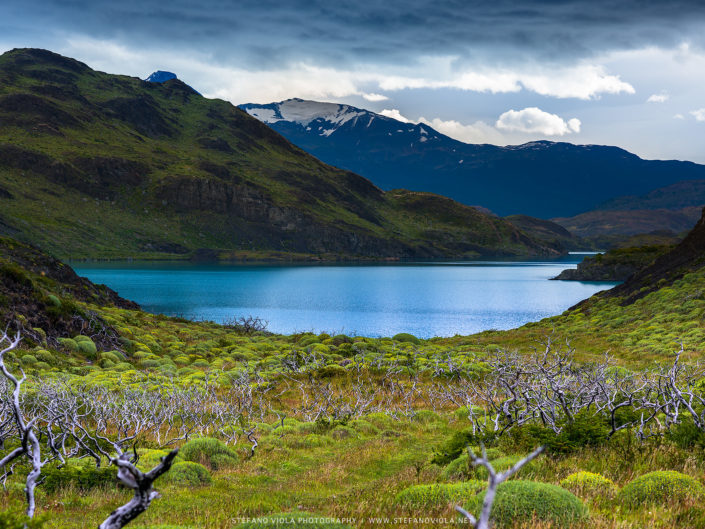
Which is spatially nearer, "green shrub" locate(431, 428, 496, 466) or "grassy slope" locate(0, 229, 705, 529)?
"grassy slope" locate(0, 229, 705, 529)

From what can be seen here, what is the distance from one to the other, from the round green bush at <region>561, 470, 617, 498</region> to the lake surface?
5452 centimetres

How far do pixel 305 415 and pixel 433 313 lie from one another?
62.2 m

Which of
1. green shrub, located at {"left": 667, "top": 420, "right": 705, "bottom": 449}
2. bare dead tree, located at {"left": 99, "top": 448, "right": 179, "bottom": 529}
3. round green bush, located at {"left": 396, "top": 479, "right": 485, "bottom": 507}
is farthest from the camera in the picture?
green shrub, located at {"left": 667, "top": 420, "right": 705, "bottom": 449}

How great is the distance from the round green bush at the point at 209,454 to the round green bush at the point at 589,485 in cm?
786

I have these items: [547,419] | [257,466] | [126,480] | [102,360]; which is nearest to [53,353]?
[102,360]

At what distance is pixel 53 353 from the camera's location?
28.2 m

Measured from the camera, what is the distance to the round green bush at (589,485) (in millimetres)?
7727

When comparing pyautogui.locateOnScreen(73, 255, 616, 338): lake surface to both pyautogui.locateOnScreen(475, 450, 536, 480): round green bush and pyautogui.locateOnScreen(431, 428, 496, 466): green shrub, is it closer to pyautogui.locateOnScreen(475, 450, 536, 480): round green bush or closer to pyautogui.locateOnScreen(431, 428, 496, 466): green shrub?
pyautogui.locateOnScreen(431, 428, 496, 466): green shrub


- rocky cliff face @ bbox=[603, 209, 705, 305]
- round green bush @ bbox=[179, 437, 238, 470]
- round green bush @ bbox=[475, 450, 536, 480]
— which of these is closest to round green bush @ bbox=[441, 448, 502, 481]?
round green bush @ bbox=[475, 450, 536, 480]

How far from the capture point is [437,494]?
25.7 feet

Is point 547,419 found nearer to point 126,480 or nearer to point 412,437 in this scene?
point 412,437

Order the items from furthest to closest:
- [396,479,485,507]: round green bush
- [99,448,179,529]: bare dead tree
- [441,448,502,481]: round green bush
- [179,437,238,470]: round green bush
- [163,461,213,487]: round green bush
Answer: [179,437,238,470]: round green bush, [163,461,213,487]: round green bush, [441,448,502,481]: round green bush, [396,479,485,507]: round green bush, [99,448,179,529]: bare dead tree

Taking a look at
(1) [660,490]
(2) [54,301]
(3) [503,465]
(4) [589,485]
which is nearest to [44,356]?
(2) [54,301]

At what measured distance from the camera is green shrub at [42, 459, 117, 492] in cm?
945
